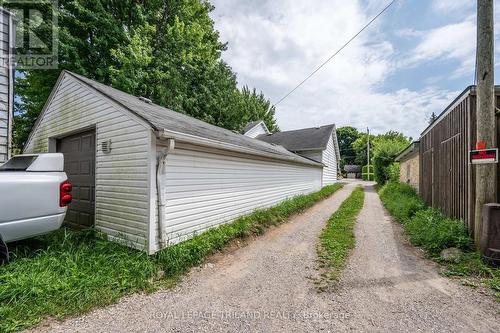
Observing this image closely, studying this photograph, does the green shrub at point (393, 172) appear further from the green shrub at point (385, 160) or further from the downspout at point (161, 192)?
the downspout at point (161, 192)

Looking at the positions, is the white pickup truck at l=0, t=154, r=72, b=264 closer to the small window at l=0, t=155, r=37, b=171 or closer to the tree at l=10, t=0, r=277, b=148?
the small window at l=0, t=155, r=37, b=171

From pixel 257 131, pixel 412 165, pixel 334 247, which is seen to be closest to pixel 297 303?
pixel 334 247

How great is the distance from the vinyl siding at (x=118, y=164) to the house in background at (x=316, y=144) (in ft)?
52.0

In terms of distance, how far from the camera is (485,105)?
4277 millimetres

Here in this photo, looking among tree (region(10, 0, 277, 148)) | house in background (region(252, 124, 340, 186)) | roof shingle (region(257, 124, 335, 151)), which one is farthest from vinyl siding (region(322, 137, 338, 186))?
tree (region(10, 0, 277, 148))

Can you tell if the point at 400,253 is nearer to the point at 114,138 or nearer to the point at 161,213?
the point at 161,213

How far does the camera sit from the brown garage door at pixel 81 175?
17.6 feet

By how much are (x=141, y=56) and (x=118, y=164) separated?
904 cm

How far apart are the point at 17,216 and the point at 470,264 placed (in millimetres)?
6991

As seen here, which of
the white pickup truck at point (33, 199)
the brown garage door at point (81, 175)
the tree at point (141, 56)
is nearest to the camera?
the white pickup truck at point (33, 199)

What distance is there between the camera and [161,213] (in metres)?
4.18

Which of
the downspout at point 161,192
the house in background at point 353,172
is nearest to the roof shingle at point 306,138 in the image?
the downspout at point 161,192

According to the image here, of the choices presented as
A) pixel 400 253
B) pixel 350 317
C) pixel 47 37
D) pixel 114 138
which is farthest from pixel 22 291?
pixel 47 37

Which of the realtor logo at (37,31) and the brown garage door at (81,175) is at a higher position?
the realtor logo at (37,31)
